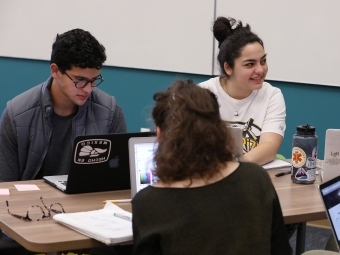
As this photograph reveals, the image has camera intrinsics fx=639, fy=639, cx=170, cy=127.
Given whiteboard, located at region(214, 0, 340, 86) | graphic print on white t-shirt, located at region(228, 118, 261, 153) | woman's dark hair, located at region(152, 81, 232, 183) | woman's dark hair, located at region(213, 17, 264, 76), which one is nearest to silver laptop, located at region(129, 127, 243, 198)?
woman's dark hair, located at region(152, 81, 232, 183)

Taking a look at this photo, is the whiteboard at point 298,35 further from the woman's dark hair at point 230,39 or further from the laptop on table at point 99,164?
the laptop on table at point 99,164

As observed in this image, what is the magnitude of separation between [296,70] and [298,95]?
6.5 inches

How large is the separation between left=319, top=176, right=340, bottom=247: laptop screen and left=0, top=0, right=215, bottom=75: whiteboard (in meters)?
2.36

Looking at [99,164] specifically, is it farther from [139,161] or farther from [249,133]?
[249,133]

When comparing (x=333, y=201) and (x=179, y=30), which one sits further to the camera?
(x=179, y=30)

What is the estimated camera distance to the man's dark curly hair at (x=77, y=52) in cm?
259

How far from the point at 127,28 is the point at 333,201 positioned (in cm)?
294

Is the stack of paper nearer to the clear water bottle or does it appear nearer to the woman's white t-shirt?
the clear water bottle

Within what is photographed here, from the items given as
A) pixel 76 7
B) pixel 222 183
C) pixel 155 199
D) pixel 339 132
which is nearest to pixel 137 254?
pixel 155 199

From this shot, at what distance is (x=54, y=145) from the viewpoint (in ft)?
8.89

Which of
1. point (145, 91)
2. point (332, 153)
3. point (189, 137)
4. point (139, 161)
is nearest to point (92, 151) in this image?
point (139, 161)

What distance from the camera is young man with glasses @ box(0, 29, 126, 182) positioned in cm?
262

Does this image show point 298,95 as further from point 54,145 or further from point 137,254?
point 137,254

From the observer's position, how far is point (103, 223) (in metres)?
1.95
